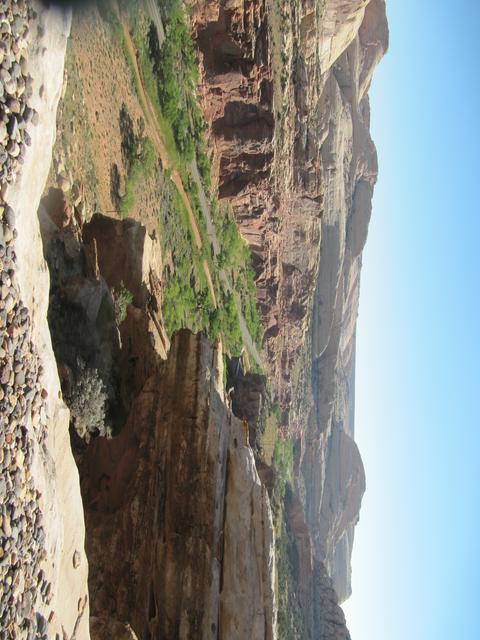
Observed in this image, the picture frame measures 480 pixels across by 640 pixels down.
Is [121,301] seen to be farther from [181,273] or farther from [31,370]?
[31,370]

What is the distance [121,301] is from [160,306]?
4.34m

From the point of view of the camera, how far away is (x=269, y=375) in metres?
44.8

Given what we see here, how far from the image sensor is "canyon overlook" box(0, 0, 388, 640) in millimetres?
9438

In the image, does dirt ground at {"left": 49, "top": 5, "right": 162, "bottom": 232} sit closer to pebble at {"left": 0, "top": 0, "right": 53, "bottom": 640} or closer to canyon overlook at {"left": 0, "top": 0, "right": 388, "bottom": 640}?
canyon overlook at {"left": 0, "top": 0, "right": 388, "bottom": 640}

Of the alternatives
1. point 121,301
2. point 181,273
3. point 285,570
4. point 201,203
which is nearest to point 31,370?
point 121,301

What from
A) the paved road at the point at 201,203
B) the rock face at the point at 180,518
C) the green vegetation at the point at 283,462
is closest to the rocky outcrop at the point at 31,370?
the rock face at the point at 180,518

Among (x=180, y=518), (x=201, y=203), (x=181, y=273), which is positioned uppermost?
(x=201, y=203)

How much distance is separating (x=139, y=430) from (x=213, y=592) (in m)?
4.88

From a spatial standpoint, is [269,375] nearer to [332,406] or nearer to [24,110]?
[332,406]

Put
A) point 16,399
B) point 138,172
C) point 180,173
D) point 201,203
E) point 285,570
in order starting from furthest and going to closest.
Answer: point 285,570, point 201,203, point 180,173, point 138,172, point 16,399

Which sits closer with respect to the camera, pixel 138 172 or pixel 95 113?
pixel 95 113

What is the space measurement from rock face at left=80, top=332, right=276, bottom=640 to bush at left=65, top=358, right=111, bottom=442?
750 mm

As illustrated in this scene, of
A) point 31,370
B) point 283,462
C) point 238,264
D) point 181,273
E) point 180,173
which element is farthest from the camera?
point 283,462

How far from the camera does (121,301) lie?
68.2 feet
